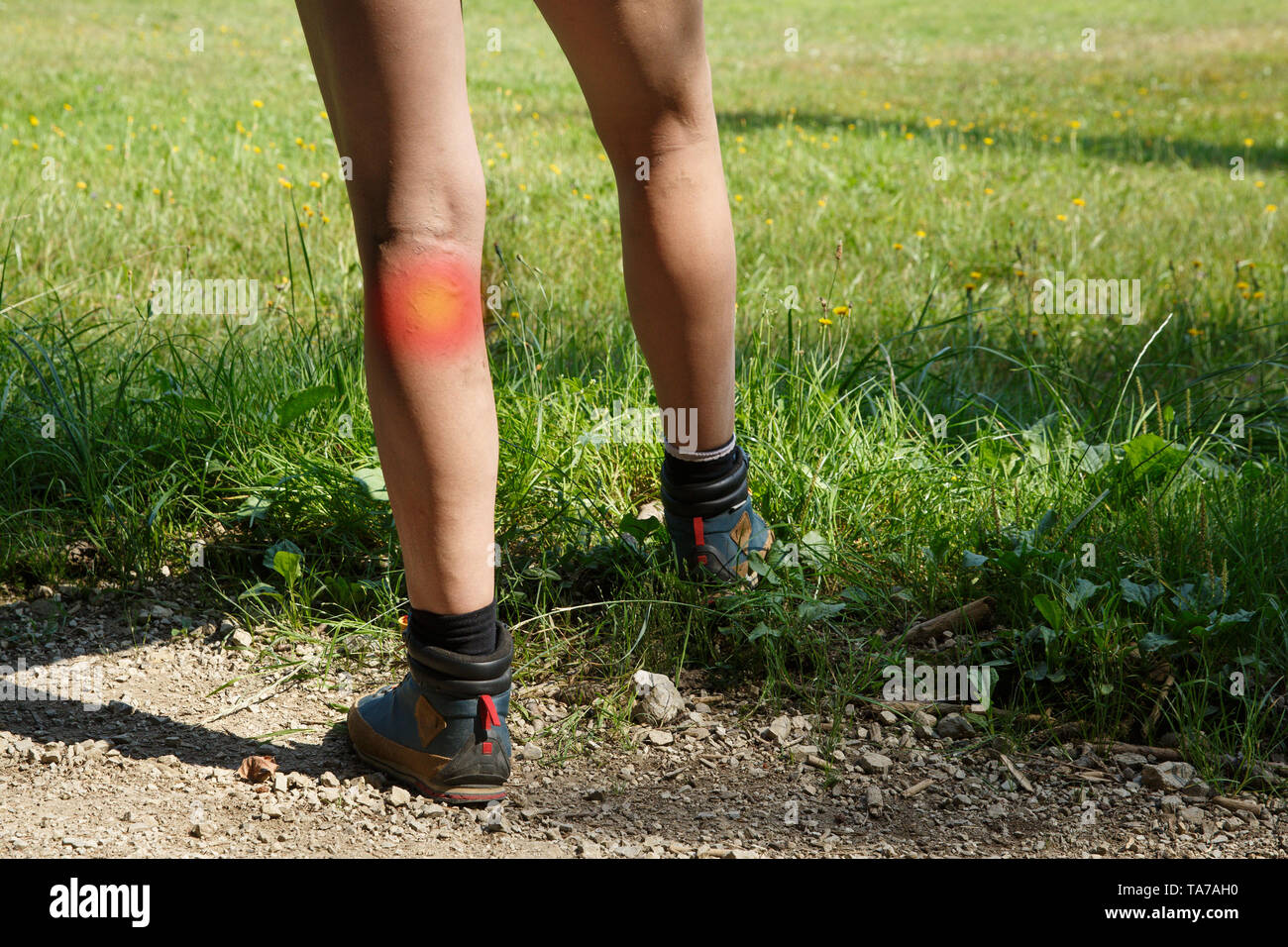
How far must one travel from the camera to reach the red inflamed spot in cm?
151

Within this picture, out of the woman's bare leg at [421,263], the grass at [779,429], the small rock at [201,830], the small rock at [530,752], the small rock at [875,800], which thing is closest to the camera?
the woman's bare leg at [421,263]

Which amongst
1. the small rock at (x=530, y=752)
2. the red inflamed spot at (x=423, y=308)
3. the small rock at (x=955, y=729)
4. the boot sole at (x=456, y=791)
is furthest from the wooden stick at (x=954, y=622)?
the red inflamed spot at (x=423, y=308)

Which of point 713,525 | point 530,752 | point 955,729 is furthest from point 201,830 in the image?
point 955,729

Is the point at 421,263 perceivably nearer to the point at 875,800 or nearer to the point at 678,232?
the point at 678,232

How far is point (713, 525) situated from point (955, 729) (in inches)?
20.8

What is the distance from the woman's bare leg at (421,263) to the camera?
144 centimetres

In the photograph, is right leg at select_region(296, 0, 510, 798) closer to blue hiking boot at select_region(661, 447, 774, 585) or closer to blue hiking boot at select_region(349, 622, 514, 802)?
blue hiking boot at select_region(349, 622, 514, 802)

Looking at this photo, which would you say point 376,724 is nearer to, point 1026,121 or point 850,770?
point 850,770

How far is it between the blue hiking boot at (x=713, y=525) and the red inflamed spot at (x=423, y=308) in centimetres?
63

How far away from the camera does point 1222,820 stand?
167 centimetres

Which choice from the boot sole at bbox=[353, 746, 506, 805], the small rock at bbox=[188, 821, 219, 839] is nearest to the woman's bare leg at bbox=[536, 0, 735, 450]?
the boot sole at bbox=[353, 746, 506, 805]

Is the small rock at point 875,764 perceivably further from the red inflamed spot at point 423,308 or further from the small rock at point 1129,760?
the red inflamed spot at point 423,308

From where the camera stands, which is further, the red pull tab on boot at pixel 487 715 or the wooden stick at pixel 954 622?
the wooden stick at pixel 954 622

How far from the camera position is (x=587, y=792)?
1.75m
